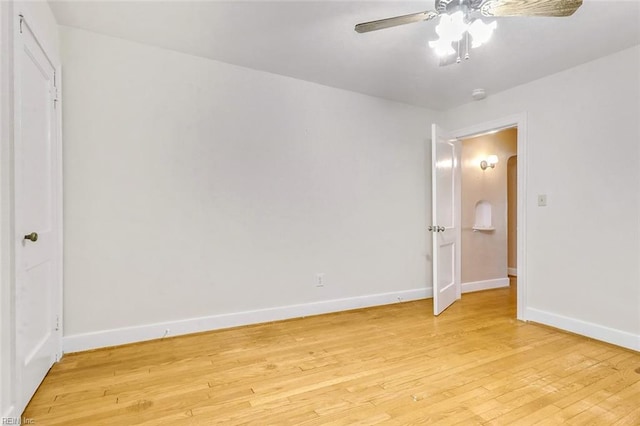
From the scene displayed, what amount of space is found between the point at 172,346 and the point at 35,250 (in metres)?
1.19

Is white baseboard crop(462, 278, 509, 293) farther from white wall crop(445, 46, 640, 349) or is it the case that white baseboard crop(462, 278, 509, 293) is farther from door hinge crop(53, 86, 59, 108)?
door hinge crop(53, 86, 59, 108)

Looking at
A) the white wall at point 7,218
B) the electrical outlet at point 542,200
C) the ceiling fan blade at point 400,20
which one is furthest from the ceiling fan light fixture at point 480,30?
the white wall at point 7,218

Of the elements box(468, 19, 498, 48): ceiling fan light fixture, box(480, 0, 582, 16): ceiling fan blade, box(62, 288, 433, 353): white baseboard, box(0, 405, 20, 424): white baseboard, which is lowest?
box(62, 288, 433, 353): white baseboard

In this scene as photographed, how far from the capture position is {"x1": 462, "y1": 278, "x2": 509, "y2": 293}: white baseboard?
447cm

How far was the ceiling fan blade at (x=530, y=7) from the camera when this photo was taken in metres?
1.69

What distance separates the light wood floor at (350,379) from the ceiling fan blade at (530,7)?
2.10 m

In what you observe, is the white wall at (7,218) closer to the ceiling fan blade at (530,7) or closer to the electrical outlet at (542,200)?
the ceiling fan blade at (530,7)

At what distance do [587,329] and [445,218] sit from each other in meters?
1.58

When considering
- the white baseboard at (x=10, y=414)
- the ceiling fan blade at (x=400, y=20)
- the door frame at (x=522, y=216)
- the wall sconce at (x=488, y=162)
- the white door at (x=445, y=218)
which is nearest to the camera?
the white baseboard at (x=10, y=414)

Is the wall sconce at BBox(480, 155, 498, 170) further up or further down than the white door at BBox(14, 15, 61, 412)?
further up

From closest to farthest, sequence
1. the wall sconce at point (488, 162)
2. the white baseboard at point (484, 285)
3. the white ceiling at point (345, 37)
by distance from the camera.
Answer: the white ceiling at point (345, 37)
the white baseboard at point (484, 285)
the wall sconce at point (488, 162)

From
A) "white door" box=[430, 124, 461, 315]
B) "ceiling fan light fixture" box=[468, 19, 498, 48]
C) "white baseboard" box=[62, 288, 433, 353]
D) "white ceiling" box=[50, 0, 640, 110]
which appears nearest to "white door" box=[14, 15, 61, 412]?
"white baseboard" box=[62, 288, 433, 353]

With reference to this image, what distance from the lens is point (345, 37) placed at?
2.53 metres

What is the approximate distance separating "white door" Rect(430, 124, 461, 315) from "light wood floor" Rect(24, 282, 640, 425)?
0.66 meters
